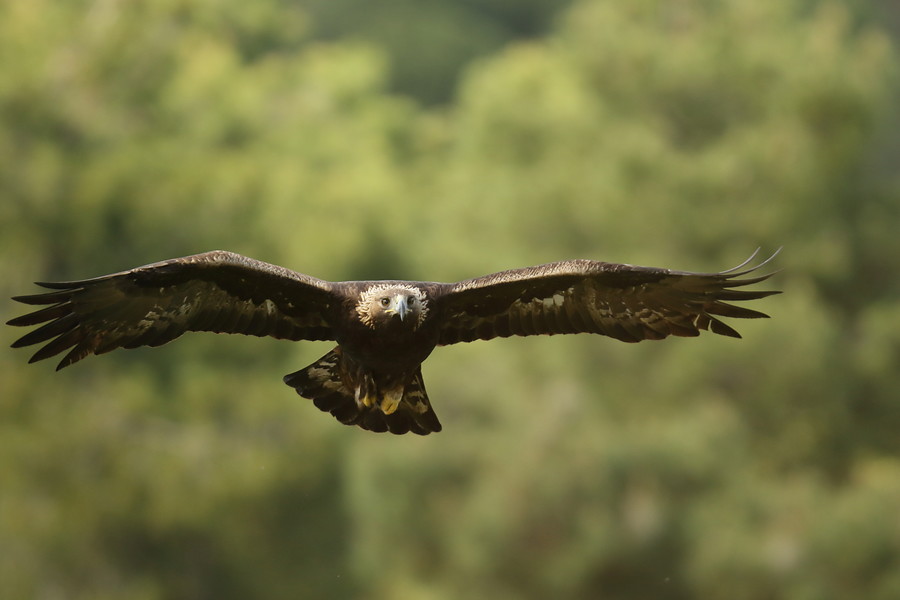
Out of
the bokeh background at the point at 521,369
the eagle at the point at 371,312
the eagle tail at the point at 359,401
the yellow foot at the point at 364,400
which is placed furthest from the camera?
the bokeh background at the point at 521,369

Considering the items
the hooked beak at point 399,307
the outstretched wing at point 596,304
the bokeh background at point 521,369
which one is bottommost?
the hooked beak at point 399,307

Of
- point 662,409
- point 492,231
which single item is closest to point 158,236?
point 492,231

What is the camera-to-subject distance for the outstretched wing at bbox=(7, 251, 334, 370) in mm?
8961

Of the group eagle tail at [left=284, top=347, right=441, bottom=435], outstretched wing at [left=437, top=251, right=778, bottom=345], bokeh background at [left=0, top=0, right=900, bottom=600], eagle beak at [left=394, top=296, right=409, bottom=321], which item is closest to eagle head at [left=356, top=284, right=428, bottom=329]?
eagle beak at [left=394, top=296, right=409, bottom=321]

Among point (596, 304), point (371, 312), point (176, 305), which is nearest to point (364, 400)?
point (371, 312)

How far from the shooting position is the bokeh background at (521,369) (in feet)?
75.2

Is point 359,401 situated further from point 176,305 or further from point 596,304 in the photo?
point 596,304

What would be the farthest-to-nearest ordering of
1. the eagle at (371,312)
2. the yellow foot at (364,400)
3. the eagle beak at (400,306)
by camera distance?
the yellow foot at (364,400), the eagle at (371,312), the eagle beak at (400,306)

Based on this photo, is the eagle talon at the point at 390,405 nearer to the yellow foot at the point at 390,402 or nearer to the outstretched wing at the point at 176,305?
the yellow foot at the point at 390,402

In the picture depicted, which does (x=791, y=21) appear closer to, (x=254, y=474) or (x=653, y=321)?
(x=254, y=474)

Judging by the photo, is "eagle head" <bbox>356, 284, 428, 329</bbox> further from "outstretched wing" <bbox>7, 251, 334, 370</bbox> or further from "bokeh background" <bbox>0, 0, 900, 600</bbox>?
"bokeh background" <bbox>0, 0, 900, 600</bbox>

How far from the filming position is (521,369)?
83.4ft

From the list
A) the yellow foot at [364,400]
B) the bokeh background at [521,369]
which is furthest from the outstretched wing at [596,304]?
the bokeh background at [521,369]

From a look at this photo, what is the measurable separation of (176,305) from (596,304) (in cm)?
253
